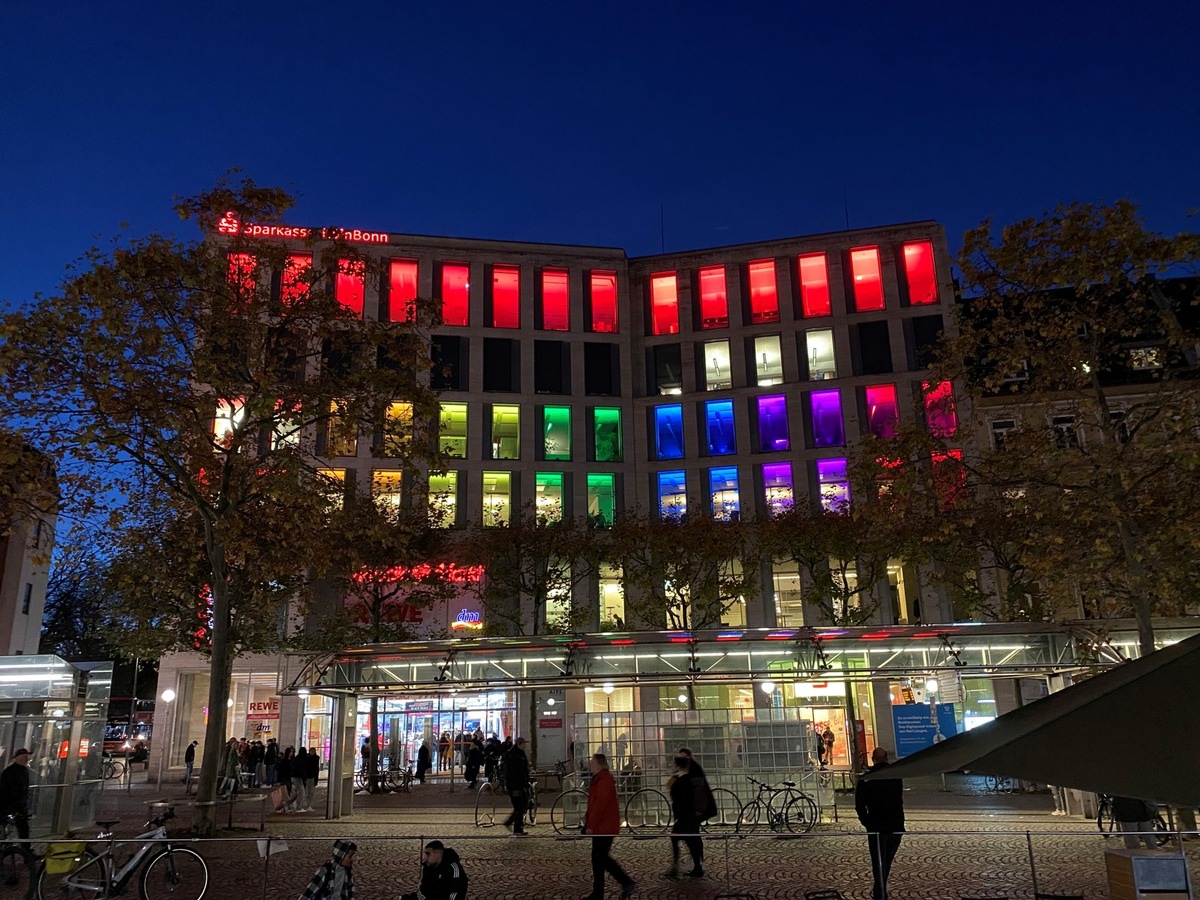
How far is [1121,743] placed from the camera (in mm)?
4625

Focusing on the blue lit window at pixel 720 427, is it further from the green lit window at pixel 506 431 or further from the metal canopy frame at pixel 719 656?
the metal canopy frame at pixel 719 656

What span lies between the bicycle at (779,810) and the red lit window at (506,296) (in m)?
33.3

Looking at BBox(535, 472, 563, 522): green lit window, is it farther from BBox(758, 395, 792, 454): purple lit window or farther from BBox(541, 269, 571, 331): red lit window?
BBox(758, 395, 792, 454): purple lit window

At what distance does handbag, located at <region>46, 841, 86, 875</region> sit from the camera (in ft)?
38.6

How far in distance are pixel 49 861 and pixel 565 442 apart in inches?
1472

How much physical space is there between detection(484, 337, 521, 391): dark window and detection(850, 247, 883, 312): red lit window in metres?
17.6

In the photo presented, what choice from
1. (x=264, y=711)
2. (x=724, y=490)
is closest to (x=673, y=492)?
(x=724, y=490)

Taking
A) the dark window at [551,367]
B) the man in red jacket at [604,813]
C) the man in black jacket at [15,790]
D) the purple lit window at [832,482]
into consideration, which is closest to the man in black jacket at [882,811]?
the man in red jacket at [604,813]

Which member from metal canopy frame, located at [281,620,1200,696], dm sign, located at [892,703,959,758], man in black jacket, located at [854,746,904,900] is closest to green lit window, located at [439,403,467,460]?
metal canopy frame, located at [281,620,1200,696]

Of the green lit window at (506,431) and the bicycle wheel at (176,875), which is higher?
the green lit window at (506,431)

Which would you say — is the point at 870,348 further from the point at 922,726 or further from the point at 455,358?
the point at 922,726

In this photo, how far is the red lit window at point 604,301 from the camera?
51.0 meters

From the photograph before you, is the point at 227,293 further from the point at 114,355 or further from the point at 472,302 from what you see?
the point at 472,302

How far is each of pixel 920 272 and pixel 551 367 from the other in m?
19.2
